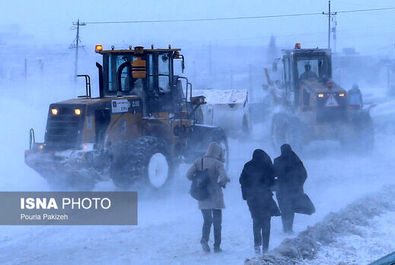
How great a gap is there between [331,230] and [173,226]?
238 cm

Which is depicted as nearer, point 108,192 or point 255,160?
point 255,160

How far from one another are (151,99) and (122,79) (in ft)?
2.28

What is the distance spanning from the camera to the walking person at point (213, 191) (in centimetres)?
750

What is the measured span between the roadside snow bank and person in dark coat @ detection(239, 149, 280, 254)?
0.33m

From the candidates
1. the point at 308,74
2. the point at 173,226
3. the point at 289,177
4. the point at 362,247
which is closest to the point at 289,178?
the point at 289,177

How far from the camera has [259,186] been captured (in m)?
7.46

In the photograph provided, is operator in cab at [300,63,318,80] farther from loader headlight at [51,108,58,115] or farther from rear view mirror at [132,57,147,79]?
loader headlight at [51,108,58,115]

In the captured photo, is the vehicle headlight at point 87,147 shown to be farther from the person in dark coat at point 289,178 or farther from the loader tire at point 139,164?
the person in dark coat at point 289,178

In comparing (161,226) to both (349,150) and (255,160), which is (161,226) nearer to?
(255,160)

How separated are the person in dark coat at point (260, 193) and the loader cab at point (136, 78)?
4.65 m

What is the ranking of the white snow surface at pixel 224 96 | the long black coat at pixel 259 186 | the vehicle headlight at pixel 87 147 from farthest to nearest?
the white snow surface at pixel 224 96, the vehicle headlight at pixel 87 147, the long black coat at pixel 259 186

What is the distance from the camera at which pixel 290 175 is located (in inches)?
325

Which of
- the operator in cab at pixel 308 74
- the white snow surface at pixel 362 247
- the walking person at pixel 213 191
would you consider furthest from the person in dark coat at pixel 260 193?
the operator in cab at pixel 308 74

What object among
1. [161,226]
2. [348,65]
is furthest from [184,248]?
[348,65]
